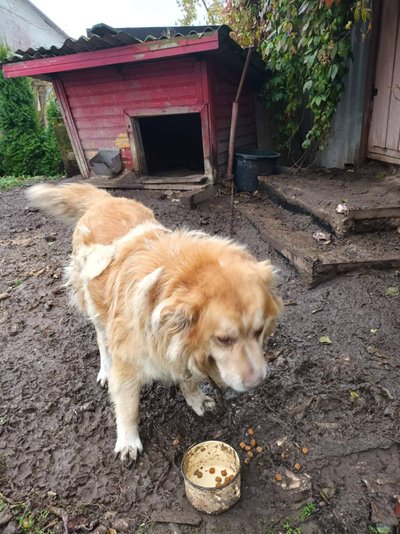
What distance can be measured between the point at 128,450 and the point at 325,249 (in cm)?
268

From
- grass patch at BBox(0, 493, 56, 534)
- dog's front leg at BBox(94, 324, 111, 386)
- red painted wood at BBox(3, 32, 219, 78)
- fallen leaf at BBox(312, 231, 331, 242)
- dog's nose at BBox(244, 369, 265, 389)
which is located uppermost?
red painted wood at BBox(3, 32, 219, 78)

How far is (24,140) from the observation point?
35.4 feet

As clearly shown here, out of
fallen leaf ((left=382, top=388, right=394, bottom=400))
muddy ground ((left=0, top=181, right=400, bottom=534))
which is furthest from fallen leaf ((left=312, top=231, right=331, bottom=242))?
fallen leaf ((left=382, top=388, right=394, bottom=400))

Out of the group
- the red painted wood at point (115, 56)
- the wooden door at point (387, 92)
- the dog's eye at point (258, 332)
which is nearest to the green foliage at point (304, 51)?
the wooden door at point (387, 92)

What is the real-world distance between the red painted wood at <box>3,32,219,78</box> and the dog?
378 centimetres

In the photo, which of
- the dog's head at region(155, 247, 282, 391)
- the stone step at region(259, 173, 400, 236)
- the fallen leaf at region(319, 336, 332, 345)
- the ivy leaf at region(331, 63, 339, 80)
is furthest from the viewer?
the ivy leaf at region(331, 63, 339, 80)

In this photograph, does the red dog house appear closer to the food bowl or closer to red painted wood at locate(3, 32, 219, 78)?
red painted wood at locate(3, 32, 219, 78)

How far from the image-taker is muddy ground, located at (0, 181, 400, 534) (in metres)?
1.87

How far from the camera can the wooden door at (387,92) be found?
486 centimetres

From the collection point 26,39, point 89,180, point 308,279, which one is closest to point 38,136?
point 89,180

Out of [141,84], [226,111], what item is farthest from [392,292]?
[141,84]

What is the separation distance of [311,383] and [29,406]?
6.71 feet

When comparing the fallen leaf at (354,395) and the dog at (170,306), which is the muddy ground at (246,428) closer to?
the fallen leaf at (354,395)

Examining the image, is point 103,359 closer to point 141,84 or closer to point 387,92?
point 387,92
